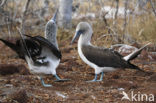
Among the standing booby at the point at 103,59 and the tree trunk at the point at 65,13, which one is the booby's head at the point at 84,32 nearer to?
the standing booby at the point at 103,59

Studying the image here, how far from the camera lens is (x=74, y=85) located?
4.35 meters

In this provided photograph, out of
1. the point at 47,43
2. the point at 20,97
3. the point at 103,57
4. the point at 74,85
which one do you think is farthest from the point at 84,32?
the point at 20,97

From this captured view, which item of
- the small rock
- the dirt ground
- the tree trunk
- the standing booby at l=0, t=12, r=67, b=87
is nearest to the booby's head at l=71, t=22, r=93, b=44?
the dirt ground

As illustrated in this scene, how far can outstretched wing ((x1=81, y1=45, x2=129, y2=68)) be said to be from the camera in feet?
15.2

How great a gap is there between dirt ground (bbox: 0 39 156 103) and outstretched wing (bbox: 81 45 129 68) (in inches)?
9.6

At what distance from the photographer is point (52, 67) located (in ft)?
14.2

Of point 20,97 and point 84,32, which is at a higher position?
point 84,32

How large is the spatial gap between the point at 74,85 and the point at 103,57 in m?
0.69

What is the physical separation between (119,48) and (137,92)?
2.82m

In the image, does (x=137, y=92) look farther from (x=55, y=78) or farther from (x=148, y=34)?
(x=148, y=34)

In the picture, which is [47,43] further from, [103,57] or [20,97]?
[103,57]

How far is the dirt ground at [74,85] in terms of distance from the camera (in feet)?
12.0

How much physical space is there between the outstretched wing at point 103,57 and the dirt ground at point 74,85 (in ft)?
0.80

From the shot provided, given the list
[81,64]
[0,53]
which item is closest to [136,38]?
[81,64]
